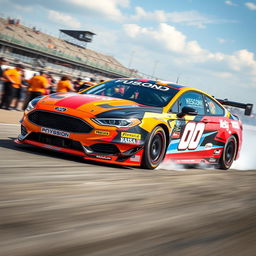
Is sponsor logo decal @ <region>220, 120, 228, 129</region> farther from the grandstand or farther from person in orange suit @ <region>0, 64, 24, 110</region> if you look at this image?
the grandstand

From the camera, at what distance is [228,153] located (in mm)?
8539

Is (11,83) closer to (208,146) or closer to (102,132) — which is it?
(208,146)

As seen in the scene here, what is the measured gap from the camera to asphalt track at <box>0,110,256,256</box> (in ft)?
8.34

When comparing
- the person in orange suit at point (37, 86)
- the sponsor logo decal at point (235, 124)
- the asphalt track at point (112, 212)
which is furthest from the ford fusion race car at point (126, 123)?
the person in orange suit at point (37, 86)

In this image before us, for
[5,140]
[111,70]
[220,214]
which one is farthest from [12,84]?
[111,70]

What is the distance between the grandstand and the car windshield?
43294 millimetres

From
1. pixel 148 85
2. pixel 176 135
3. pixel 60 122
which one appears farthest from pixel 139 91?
pixel 60 122

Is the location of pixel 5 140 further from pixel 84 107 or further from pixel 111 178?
pixel 111 178

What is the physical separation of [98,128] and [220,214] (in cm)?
223

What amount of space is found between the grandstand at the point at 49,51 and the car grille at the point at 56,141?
44567 millimetres

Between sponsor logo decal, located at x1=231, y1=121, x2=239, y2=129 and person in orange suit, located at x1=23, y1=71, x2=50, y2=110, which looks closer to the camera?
sponsor logo decal, located at x1=231, y1=121, x2=239, y2=129

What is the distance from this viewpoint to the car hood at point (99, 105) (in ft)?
18.7

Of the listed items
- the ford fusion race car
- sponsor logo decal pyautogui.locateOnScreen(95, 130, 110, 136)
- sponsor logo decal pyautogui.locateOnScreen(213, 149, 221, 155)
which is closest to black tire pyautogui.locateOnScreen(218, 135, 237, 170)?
sponsor logo decal pyautogui.locateOnScreen(213, 149, 221, 155)

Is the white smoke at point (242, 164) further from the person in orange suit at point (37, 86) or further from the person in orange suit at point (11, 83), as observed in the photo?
the person in orange suit at point (11, 83)
